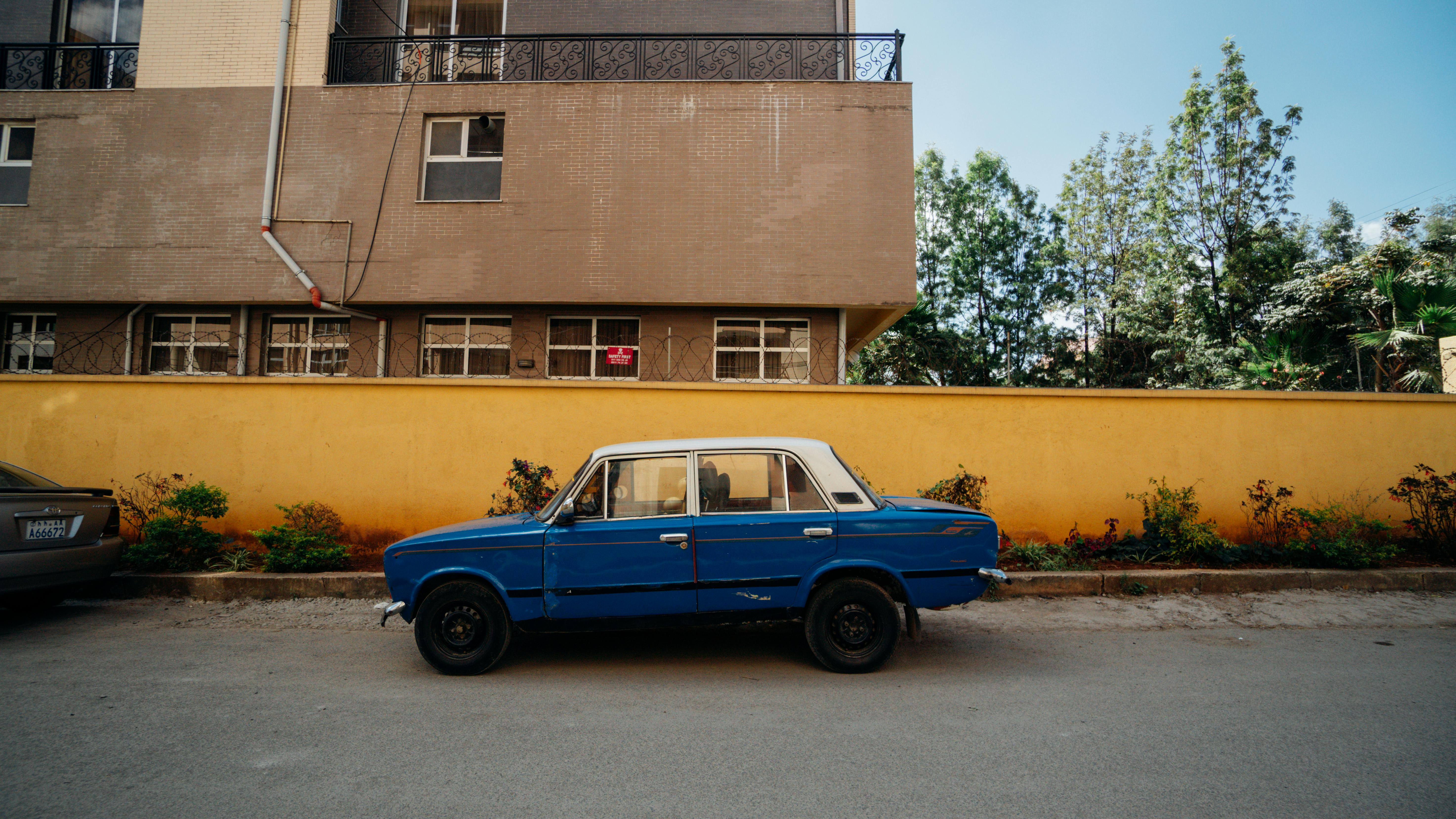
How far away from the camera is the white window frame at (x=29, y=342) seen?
39.7ft

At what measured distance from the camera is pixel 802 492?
4.91 metres

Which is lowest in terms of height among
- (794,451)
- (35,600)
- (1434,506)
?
(35,600)

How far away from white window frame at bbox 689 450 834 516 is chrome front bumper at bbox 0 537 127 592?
5499 mm

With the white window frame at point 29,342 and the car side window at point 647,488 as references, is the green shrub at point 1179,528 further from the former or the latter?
the white window frame at point 29,342

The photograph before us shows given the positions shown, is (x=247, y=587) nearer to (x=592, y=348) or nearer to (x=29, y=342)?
(x=592, y=348)

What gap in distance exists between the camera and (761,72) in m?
11.7

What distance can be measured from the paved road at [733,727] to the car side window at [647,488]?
3.64 ft

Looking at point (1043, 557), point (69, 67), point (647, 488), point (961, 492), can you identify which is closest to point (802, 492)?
point (647, 488)

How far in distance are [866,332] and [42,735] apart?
12342mm

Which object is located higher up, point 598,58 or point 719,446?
point 598,58

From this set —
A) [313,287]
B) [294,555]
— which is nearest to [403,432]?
[294,555]

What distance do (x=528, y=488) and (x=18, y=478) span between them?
447 cm

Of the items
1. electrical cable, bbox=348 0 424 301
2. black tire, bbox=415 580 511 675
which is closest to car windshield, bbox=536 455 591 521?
black tire, bbox=415 580 511 675

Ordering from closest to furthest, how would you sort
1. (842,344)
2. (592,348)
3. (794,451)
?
(794,451), (842,344), (592,348)
